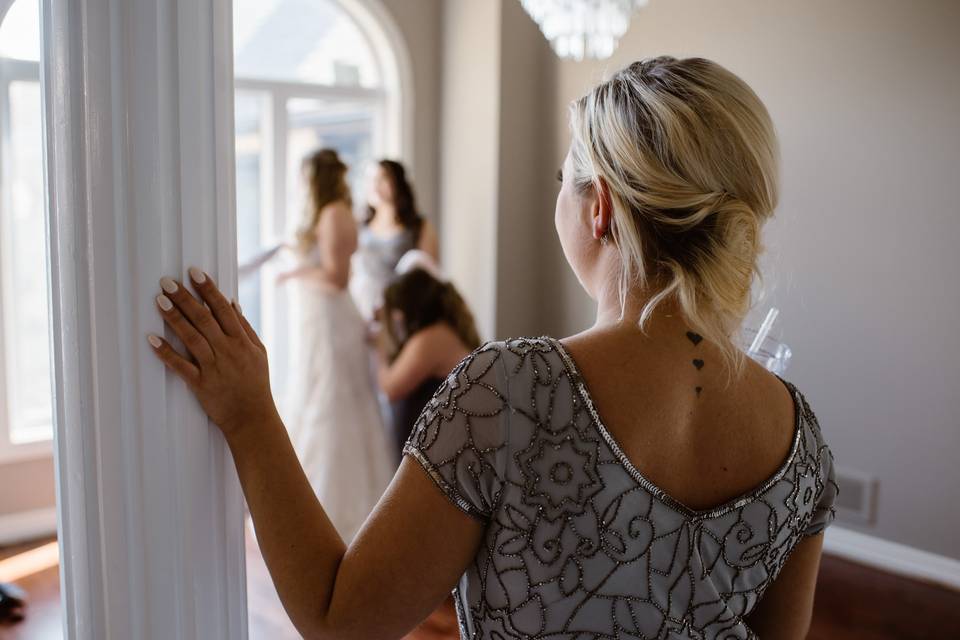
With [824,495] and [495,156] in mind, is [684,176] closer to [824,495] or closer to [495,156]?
[824,495]

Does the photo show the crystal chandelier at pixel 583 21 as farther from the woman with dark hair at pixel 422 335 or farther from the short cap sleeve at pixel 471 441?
the short cap sleeve at pixel 471 441

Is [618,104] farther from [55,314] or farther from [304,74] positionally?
[304,74]

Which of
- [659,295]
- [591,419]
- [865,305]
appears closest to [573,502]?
[591,419]

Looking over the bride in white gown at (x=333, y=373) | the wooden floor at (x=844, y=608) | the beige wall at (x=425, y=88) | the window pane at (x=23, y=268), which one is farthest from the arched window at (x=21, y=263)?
the beige wall at (x=425, y=88)

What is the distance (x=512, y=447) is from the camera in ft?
2.82

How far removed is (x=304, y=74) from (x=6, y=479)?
2387 mm

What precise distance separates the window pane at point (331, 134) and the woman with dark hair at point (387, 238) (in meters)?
0.23

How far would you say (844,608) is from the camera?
3.45 m

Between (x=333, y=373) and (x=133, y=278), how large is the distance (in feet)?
9.97

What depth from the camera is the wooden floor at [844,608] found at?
3.14 meters

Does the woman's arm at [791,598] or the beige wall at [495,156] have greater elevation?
the beige wall at [495,156]

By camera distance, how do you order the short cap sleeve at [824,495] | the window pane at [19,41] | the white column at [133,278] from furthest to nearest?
the window pane at [19,41] → the short cap sleeve at [824,495] → the white column at [133,278]

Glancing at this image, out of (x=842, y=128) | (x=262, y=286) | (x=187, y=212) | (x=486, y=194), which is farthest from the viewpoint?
(x=486, y=194)

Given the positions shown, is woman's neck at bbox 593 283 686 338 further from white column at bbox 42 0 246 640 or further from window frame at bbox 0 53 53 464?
window frame at bbox 0 53 53 464
